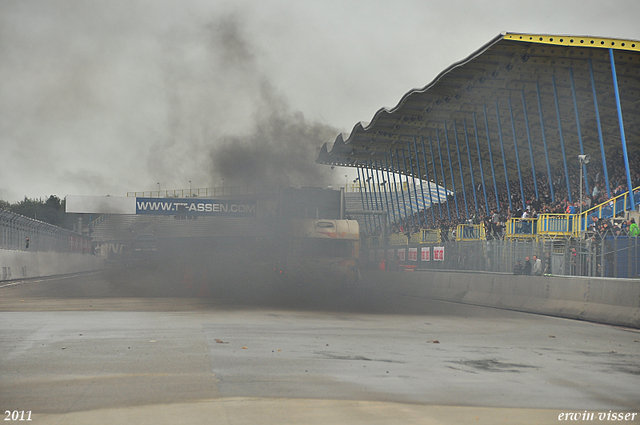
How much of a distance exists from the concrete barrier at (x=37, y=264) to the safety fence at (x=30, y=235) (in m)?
0.46

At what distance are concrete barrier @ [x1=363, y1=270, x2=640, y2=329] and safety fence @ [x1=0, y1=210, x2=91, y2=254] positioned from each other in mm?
19511

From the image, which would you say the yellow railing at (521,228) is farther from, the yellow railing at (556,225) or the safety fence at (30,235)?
the safety fence at (30,235)

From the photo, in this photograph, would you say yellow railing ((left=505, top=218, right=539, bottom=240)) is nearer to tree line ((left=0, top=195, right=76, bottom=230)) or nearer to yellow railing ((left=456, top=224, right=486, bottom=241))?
yellow railing ((left=456, top=224, right=486, bottom=241))

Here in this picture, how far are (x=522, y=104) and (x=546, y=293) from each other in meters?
23.0

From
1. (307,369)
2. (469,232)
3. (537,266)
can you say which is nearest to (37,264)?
(469,232)

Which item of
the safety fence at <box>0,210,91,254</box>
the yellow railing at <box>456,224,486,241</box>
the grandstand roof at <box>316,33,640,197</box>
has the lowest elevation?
the yellow railing at <box>456,224,486,241</box>

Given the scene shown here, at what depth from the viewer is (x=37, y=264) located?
40.9 m

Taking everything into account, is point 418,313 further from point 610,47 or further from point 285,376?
point 610,47

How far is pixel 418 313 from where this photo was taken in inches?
691

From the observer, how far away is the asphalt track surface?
233 inches

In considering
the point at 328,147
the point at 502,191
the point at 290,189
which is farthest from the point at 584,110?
the point at 328,147

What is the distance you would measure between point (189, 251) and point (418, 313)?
2700 centimetres

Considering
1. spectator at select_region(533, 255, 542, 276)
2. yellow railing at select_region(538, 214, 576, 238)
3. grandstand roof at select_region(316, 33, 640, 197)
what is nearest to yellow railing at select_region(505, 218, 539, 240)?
yellow railing at select_region(538, 214, 576, 238)

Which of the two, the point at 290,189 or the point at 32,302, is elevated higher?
the point at 290,189
